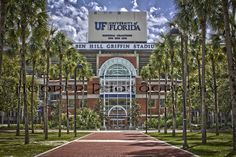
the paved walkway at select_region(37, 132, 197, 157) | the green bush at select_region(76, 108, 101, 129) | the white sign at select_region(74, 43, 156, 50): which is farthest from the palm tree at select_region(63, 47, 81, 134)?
the white sign at select_region(74, 43, 156, 50)

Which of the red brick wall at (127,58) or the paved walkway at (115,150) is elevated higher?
the red brick wall at (127,58)

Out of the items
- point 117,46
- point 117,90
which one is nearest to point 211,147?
point 117,90

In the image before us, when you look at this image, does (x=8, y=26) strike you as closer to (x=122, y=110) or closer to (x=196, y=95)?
(x=196, y=95)

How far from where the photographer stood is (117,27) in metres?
106

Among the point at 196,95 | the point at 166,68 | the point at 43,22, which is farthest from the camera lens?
the point at 196,95

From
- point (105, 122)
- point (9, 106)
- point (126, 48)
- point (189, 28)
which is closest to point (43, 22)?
point (189, 28)

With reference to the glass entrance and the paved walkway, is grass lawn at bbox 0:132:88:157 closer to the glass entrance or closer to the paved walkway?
the paved walkway

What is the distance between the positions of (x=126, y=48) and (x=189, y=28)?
7269 cm

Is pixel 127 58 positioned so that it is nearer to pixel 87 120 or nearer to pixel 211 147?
pixel 87 120

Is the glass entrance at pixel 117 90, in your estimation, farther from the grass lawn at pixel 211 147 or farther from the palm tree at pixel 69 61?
the grass lawn at pixel 211 147

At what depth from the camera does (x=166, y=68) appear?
56281 millimetres

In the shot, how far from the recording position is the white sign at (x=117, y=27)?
105438 millimetres

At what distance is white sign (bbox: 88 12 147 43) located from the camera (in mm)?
105438

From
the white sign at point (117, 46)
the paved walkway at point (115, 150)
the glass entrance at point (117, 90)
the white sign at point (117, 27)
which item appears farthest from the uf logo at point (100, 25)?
the paved walkway at point (115, 150)
